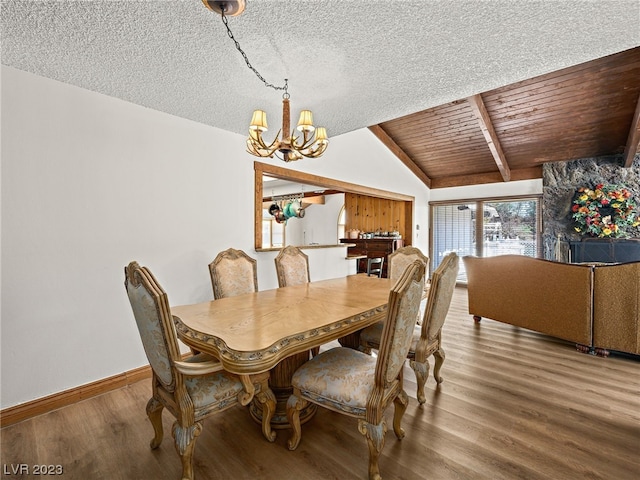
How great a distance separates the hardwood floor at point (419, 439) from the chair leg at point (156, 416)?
54 millimetres

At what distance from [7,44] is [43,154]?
0.67m

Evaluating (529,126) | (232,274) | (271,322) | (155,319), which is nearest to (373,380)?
(271,322)

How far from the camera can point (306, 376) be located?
1684 mm

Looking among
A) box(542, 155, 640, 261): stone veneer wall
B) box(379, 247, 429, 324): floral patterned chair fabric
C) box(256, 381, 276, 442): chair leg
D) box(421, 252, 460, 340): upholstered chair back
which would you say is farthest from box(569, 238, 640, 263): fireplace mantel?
box(256, 381, 276, 442): chair leg

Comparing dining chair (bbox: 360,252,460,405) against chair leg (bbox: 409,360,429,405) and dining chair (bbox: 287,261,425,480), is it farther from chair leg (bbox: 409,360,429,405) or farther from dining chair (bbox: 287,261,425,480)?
dining chair (bbox: 287,261,425,480)

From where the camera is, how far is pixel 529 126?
491cm

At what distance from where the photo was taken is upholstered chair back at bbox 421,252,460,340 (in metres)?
1.98

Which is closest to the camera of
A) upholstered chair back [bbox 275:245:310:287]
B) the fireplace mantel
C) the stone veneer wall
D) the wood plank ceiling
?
upholstered chair back [bbox 275:245:310:287]

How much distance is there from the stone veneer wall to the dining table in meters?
4.78

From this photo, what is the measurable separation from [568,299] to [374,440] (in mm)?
2956

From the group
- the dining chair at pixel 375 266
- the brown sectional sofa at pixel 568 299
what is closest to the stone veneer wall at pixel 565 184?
the brown sectional sofa at pixel 568 299

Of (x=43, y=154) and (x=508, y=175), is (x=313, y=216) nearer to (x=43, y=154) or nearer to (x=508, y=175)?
(x=508, y=175)

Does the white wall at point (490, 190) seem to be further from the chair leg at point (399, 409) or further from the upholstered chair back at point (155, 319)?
the upholstered chair back at point (155, 319)

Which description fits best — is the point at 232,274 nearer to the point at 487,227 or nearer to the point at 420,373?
the point at 420,373
